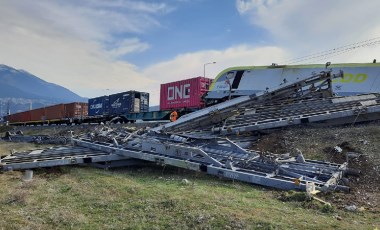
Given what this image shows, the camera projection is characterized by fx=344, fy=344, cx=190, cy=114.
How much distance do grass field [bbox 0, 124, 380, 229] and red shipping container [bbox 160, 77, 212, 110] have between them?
20.4m

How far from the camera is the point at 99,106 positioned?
40.7 metres

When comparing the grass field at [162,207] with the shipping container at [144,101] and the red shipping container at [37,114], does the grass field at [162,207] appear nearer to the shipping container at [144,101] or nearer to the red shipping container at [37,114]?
the shipping container at [144,101]

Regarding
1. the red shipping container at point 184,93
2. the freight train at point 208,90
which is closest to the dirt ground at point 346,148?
the freight train at point 208,90

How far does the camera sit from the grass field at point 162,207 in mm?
5699

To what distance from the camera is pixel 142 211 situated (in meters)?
6.35

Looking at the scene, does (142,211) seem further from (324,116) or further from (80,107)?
(80,107)

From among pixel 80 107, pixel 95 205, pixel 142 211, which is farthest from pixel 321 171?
pixel 80 107

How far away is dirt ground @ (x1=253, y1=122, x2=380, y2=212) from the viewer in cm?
725

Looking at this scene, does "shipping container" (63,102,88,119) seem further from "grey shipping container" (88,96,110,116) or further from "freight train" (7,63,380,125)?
"grey shipping container" (88,96,110,116)

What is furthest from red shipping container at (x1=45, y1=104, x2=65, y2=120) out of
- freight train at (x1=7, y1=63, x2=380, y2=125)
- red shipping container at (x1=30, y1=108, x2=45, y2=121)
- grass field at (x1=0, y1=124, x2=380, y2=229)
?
grass field at (x1=0, y1=124, x2=380, y2=229)

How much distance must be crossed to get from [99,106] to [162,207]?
35.8m

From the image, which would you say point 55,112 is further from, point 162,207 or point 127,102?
point 162,207

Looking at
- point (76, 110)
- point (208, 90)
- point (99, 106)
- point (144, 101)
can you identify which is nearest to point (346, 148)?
point (208, 90)

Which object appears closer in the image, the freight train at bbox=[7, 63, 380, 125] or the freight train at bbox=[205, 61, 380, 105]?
the freight train at bbox=[205, 61, 380, 105]
